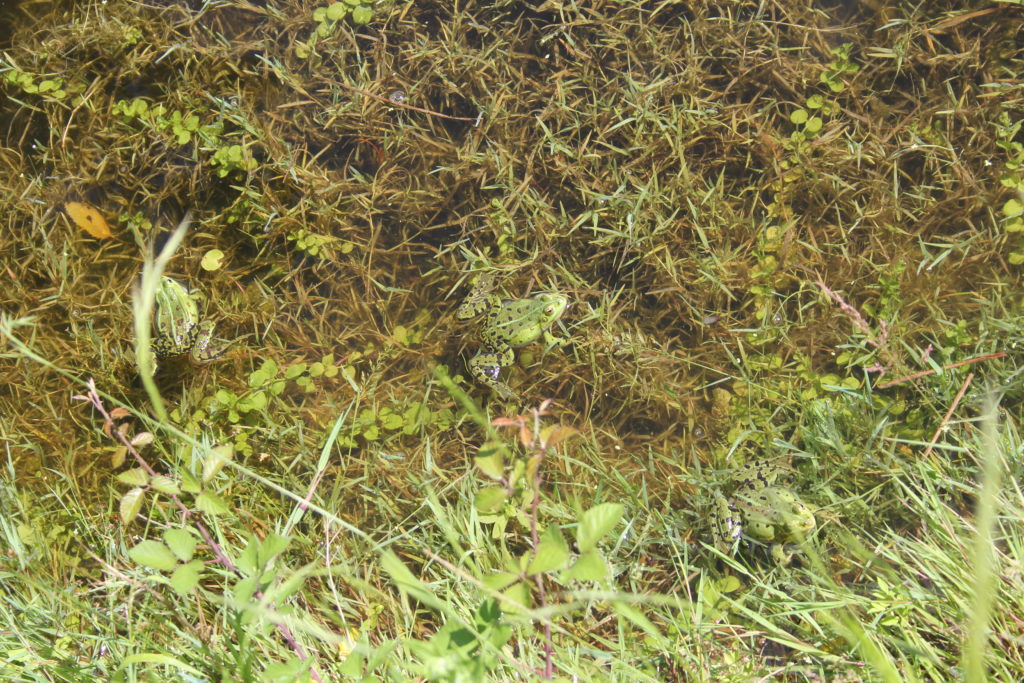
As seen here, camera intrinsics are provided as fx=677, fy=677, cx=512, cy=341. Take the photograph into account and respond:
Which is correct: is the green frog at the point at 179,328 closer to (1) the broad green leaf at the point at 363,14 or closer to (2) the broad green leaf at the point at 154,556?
(1) the broad green leaf at the point at 363,14

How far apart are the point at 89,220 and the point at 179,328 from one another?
1107 millimetres

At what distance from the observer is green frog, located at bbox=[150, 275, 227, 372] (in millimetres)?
3938

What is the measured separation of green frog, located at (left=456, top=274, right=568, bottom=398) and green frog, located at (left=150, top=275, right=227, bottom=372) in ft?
5.02

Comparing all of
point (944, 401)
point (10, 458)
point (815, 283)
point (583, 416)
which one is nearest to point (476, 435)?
point (583, 416)

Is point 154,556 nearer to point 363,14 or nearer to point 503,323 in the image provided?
point 503,323

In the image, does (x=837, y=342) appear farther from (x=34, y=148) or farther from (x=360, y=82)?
(x=34, y=148)

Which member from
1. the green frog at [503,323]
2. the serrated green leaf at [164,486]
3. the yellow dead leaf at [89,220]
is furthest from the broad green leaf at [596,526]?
the yellow dead leaf at [89,220]

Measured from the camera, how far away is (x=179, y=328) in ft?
13.0

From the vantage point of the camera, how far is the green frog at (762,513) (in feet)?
10.7

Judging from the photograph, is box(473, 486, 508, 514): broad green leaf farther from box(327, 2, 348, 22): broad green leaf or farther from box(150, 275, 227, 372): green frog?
box(327, 2, 348, 22): broad green leaf

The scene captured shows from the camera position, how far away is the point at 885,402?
12.1 ft

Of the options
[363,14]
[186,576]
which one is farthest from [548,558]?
[363,14]

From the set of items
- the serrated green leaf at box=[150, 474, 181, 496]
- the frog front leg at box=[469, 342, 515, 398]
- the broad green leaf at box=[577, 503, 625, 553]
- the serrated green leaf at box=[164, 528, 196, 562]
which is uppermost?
the broad green leaf at box=[577, 503, 625, 553]

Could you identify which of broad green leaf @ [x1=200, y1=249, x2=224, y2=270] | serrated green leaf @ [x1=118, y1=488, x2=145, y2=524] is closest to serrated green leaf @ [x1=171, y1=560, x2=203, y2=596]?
serrated green leaf @ [x1=118, y1=488, x2=145, y2=524]
